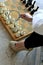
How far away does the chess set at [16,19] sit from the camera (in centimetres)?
157

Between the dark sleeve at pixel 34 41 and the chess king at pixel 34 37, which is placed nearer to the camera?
the chess king at pixel 34 37

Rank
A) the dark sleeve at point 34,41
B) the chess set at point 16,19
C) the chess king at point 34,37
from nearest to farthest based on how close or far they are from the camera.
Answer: the chess king at point 34,37
the dark sleeve at point 34,41
the chess set at point 16,19

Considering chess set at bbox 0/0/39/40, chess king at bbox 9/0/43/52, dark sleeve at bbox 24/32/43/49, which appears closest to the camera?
chess king at bbox 9/0/43/52

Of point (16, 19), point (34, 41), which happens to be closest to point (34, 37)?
point (34, 41)

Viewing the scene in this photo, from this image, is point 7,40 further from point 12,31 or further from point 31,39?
point 31,39

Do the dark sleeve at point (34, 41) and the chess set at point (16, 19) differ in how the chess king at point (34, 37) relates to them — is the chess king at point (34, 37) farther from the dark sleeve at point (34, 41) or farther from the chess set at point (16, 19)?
the chess set at point (16, 19)

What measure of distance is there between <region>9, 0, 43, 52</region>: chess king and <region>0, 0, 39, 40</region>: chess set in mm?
144

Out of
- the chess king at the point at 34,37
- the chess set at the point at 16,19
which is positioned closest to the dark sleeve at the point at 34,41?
the chess king at the point at 34,37

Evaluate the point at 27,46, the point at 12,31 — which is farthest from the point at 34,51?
the point at 12,31

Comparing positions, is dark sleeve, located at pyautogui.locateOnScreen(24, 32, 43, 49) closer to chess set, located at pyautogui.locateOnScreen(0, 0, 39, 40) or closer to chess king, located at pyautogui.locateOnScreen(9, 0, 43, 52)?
chess king, located at pyautogui.locateOnScreen(9, 0, 43, 52)

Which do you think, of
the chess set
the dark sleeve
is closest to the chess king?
the dark sleeve

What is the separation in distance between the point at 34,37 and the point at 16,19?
53cm

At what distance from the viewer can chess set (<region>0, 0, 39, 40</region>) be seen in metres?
1.57

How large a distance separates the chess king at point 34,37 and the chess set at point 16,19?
144mm
